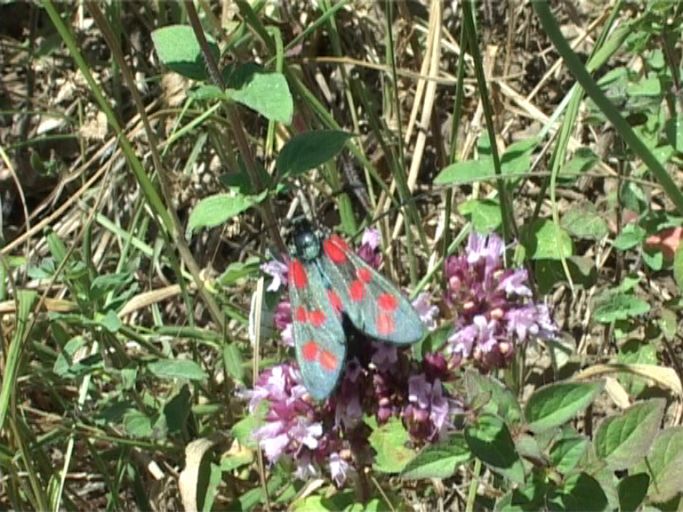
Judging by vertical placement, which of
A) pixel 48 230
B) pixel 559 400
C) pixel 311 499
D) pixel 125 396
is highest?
pixel 48 230

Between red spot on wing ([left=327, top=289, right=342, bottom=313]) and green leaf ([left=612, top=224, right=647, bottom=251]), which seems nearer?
red spot on wing ([left=327, top=289, right=342, bottom=313])

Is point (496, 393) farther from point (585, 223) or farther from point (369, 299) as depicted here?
point (585, 223)

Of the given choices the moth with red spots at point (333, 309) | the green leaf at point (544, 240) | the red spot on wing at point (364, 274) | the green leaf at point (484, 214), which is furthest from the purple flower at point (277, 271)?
the green leaf at point (544, 240)

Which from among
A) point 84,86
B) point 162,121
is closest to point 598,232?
point 162,121

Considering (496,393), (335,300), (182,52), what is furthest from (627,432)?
(182,52)

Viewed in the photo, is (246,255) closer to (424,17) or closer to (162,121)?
(162,121)

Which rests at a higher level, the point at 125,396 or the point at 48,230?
the point at 48,230

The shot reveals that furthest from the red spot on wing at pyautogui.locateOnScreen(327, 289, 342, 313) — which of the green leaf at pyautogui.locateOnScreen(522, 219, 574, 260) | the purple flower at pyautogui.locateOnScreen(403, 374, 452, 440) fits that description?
the green leaf at pyautogui.locateOnScreen(522, 219, 574, 260)

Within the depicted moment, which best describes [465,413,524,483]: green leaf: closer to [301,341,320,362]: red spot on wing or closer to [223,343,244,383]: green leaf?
[301,341,320,362]: red spot on wing
